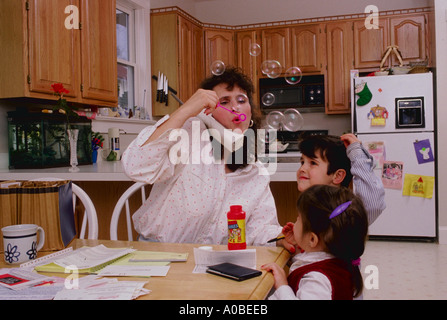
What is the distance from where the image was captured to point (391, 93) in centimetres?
410

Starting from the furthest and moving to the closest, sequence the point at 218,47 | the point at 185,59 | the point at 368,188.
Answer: the point at 218,47, the point at 185,59, the point at 368,188

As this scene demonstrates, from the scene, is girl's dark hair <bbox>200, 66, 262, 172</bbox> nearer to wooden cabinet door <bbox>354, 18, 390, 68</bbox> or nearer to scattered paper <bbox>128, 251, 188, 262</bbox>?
scattered paper <bbox>128, 251, 188, 262</bbox>

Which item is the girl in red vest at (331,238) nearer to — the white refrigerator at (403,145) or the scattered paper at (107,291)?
the scattered paper at (107,291)

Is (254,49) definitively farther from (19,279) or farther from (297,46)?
(297,46)

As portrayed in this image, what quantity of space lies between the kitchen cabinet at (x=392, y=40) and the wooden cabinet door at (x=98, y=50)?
283 cm

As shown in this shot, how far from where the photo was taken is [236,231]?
1.12m

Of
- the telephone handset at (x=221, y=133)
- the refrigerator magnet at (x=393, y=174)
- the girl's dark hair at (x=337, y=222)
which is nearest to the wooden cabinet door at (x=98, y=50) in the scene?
the telephone handset at (x=221, y=133)

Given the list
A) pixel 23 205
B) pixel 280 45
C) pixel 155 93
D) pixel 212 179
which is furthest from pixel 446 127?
pixel 23 205

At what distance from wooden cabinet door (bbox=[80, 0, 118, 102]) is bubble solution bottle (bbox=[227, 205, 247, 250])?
2290mm

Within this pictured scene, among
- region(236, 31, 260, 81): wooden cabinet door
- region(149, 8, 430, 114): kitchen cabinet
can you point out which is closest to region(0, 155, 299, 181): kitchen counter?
region(149, 8, 430, 114): kitchen cabinet

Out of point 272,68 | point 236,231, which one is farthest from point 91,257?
point 272,68

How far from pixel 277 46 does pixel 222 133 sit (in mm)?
3726

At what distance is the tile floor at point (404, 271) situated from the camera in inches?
101

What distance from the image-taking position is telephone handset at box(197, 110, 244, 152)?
1.53 meters
